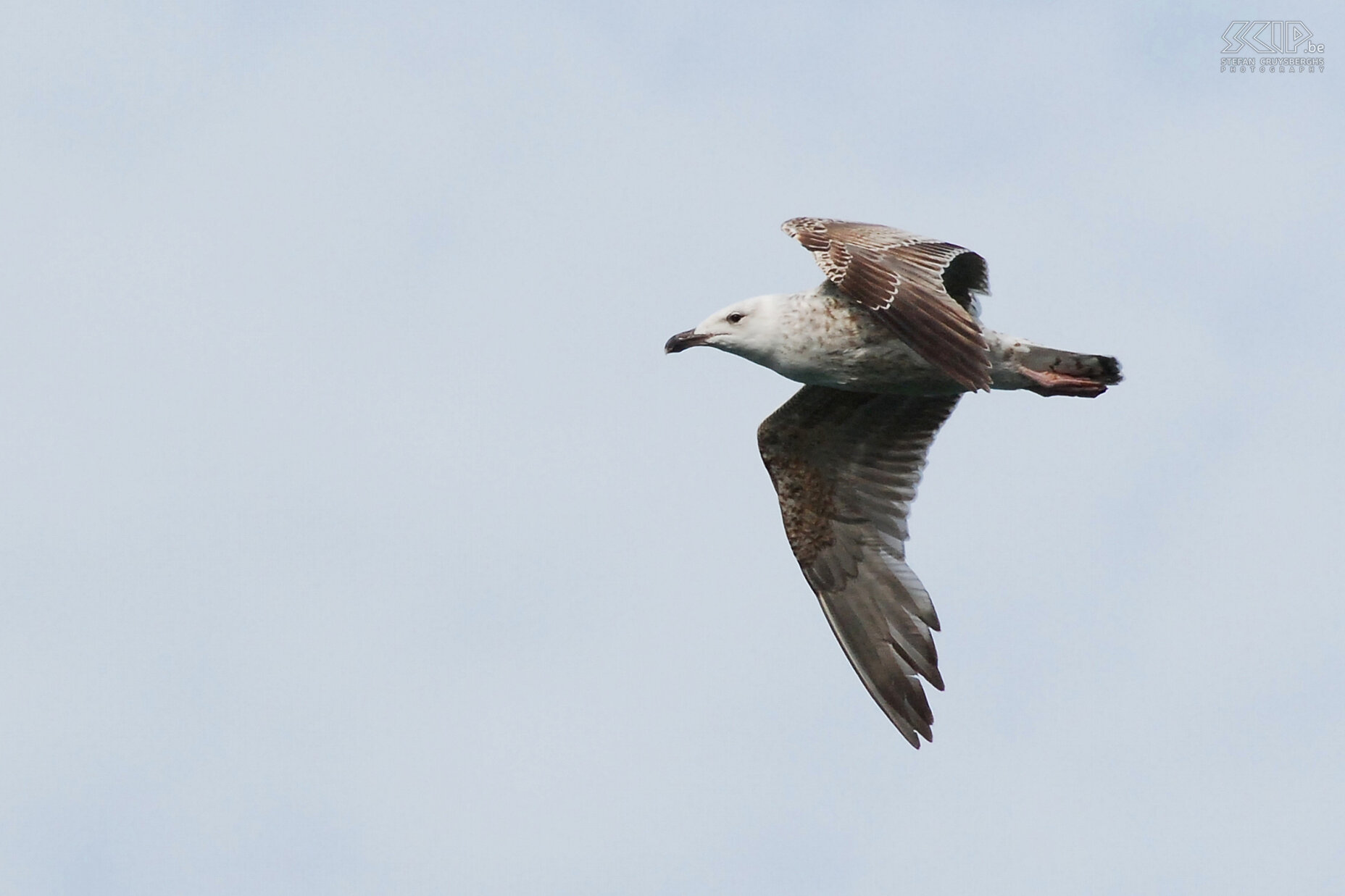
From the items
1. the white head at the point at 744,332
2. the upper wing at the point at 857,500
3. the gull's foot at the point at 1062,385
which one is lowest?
the upper wing at the point at 857,500

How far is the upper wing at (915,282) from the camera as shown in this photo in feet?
45.1

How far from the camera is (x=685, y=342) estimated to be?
15820mm

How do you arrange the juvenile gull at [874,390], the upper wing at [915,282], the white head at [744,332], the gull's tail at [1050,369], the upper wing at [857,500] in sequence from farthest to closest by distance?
the upper wing at [857,500], the gull's tail at [1050,369], the white head at [744,332], the juvenile gull at [874,390], the upper wing at [915,282]

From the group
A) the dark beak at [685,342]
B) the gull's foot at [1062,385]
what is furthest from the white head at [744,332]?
the gull's foot at [1062,385]

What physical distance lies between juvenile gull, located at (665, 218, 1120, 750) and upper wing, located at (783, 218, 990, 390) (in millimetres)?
12

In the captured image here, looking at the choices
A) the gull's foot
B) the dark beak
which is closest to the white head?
the dark beak

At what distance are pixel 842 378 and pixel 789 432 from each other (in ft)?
5.13

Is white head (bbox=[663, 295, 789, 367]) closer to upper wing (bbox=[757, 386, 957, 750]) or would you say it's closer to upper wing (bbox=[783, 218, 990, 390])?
upper wing (bbox=[783, 218, 990, 390])

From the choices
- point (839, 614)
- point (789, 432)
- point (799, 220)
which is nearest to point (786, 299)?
point (799, 220)

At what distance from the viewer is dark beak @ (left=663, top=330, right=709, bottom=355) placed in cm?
1574

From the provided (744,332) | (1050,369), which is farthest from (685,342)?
(1050,369)

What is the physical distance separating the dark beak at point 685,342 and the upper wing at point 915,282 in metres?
1.12

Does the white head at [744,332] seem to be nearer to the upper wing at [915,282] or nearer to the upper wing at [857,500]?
the upper wing at [915,282]

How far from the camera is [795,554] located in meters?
17.2
